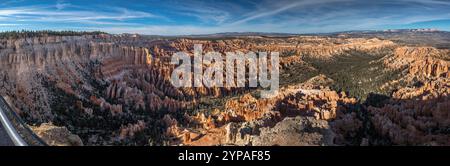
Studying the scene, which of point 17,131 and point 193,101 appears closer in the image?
point 17,131

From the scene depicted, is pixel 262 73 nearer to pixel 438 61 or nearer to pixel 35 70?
pixel 438 61

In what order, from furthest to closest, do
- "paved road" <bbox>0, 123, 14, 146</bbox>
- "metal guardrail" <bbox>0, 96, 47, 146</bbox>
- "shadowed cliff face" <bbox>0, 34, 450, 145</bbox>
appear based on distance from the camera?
"shadowed cliff face" <bbox>0, 34, 450, 145</bbox> → "paved road" <bbox>0, 123, 14, 146</bbox> → "metal guardrail" <bbox>0, 96, 47, 146</bbox>

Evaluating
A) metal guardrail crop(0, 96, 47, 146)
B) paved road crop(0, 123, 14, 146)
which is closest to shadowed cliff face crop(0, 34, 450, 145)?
metal guardrail crop(0, 96, 47, 146)

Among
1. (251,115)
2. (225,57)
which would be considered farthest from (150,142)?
(225,57)

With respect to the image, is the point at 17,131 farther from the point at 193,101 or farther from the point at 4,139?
the point at 193,101

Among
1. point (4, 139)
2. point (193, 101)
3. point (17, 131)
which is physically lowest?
point (193, 101)

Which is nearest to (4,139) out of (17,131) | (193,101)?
(17,131)

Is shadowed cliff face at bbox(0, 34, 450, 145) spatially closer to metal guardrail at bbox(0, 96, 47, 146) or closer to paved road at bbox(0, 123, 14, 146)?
metal guardrail at bbox(0, 96, 47, 146)
